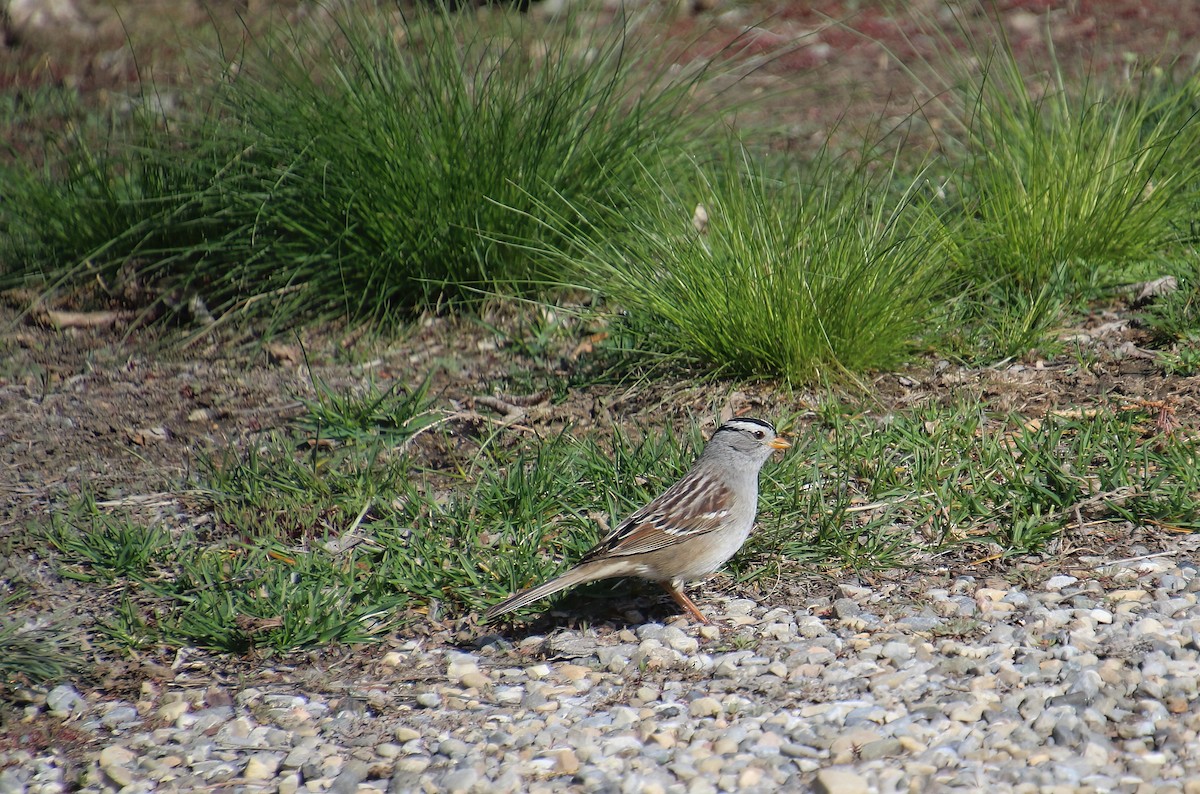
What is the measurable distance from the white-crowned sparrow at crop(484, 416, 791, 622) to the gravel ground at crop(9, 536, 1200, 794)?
217mm

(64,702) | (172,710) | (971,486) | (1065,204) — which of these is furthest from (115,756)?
(1065,204)

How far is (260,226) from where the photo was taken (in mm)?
6984

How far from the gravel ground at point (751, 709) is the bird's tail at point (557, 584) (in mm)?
202

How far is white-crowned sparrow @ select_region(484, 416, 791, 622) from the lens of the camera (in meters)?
4.19

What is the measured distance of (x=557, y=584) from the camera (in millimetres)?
4090

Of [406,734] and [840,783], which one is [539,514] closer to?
[406,734]

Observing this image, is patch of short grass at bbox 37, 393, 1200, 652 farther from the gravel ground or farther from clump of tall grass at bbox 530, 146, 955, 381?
clump of tall grass at bbox 530, 146, 955, 381

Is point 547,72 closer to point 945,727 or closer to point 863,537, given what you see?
point 863,537

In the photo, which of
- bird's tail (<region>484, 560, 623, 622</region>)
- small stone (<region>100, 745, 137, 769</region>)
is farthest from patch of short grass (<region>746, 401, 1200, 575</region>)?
small stone (<region>100, 745, 137, 769</region>)

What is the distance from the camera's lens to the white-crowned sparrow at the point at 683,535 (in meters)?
4.19

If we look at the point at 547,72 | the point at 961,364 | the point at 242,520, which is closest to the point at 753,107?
the point at 547,72

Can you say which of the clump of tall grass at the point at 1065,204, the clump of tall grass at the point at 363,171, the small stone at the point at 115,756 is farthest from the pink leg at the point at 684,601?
the clump of tall grass at the point at 363,171

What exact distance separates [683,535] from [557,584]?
0.46 m

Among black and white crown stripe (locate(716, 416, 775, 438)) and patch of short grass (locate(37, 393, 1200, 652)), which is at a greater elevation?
black and white crown stripe (locate(716, 416, 775, 438))
